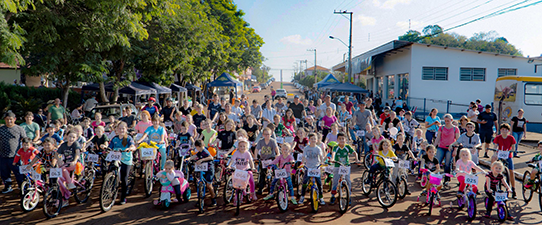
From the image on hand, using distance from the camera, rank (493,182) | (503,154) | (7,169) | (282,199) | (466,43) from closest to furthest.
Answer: (493,182) < (282,199) < (7,169) < (503,154) < (466,43)

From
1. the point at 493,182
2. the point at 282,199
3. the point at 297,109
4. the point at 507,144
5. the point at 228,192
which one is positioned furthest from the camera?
the point at 297,109

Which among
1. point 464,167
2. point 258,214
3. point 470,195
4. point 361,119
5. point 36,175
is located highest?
point 361,119

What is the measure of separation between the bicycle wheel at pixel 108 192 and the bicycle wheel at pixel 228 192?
2.24 m

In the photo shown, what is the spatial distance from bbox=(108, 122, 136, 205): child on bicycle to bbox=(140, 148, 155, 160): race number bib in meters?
0.36

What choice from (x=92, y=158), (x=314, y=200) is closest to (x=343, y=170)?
(x=314, y=200)

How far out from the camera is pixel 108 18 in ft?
37.6

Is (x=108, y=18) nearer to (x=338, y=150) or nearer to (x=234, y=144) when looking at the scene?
(x=234, y=144)

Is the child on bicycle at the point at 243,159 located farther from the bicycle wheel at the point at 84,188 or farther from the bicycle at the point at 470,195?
→ the bicycle at the point at 470,195

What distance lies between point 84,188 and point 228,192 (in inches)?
121

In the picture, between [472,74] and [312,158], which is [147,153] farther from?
[472,74]

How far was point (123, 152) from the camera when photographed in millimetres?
7531

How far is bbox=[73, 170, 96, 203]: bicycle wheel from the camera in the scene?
25.4ft

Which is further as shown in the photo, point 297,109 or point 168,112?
point 297,109

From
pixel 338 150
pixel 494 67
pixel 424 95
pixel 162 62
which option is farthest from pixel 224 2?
pixel 338 150
